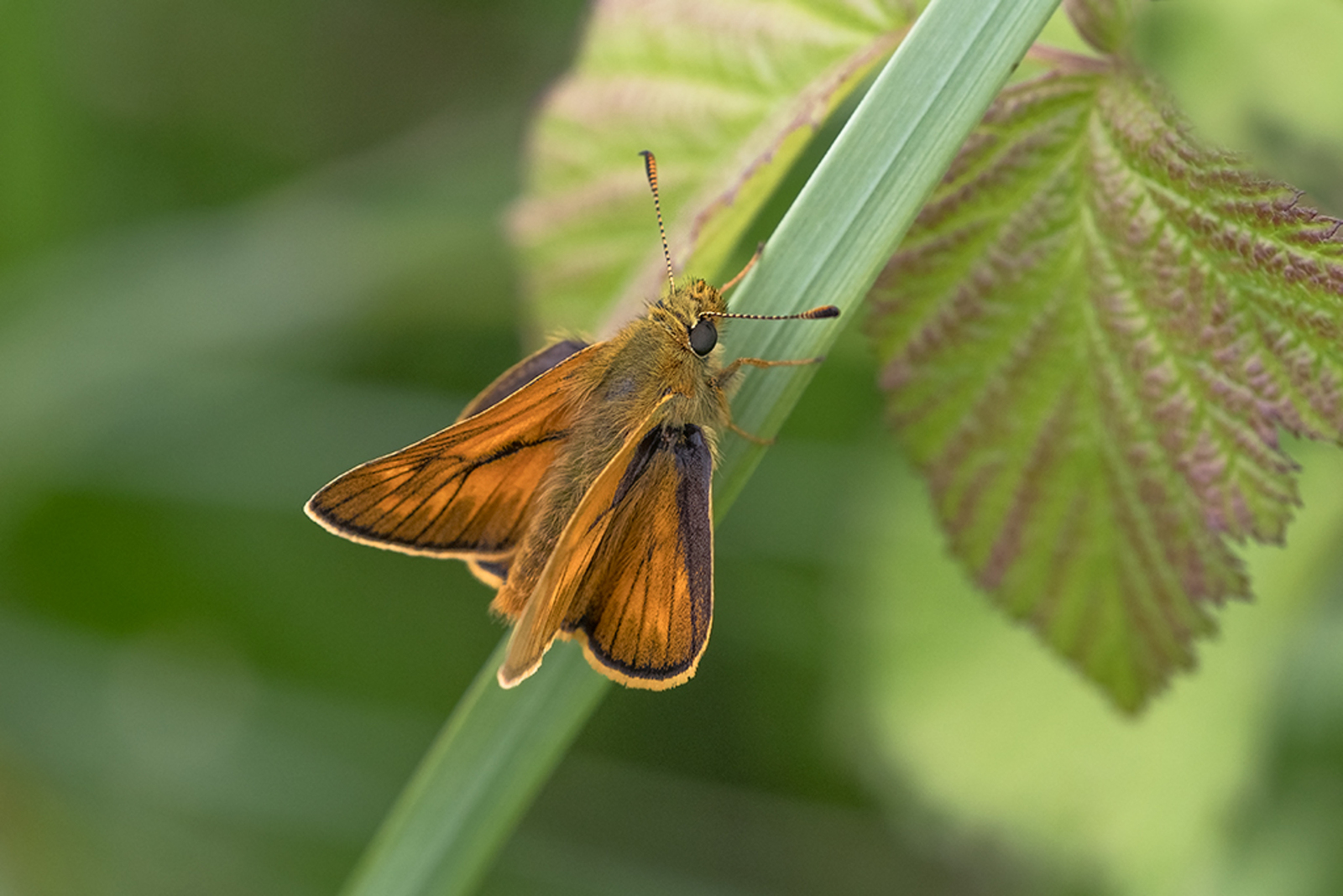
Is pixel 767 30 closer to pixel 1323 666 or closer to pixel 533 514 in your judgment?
pixel 533 514

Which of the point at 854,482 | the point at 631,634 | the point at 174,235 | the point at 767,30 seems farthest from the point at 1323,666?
the point at 174,235

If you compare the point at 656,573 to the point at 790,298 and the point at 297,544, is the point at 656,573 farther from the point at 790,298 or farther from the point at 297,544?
the point at 297,544

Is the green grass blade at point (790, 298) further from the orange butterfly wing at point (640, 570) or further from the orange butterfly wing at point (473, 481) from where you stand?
the orange butterfly wing at point (473, 481)

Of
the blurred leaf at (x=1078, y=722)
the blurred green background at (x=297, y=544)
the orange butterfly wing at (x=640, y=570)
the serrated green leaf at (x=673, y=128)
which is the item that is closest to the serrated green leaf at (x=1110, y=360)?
the serrated green leaf at (x=673, y=128)

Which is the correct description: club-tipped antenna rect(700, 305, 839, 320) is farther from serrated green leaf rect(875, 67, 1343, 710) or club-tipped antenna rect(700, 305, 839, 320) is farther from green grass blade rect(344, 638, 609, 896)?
green grass blade rect(344, 638, 609, 896)

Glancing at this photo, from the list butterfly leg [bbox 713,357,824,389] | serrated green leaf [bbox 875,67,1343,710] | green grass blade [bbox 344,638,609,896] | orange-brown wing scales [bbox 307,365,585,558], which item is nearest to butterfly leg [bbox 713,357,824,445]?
butterfly leg [bbox 713,357,824,389]

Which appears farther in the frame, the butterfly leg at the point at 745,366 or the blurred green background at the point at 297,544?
the blurred green background at the point at 297,544
